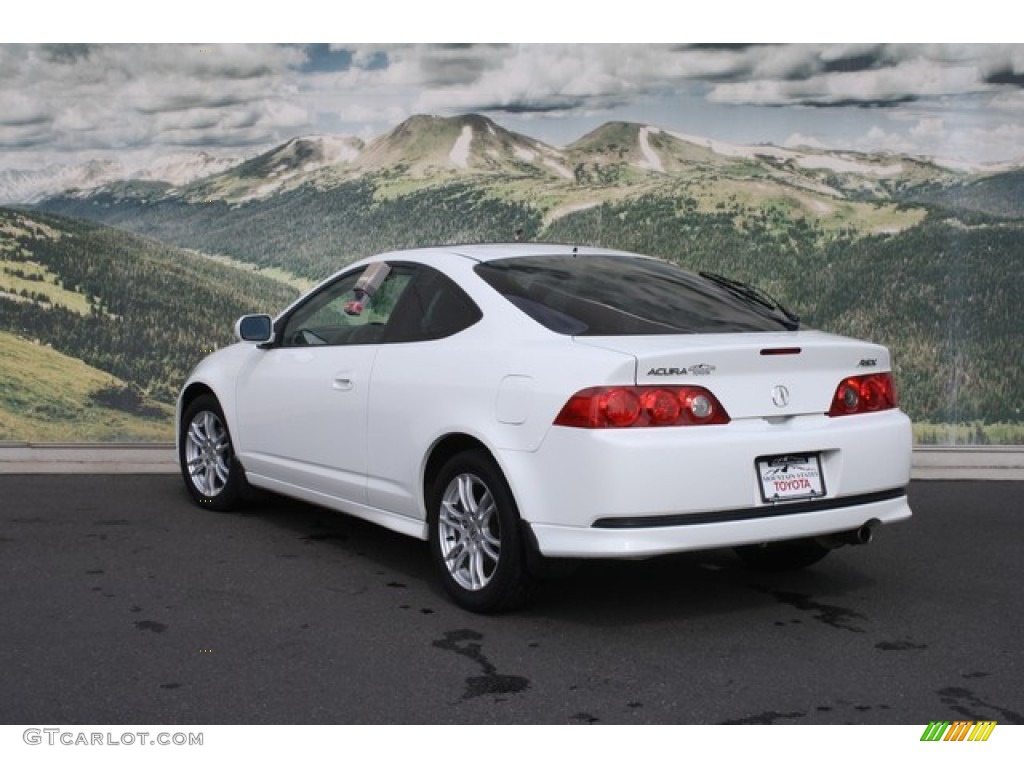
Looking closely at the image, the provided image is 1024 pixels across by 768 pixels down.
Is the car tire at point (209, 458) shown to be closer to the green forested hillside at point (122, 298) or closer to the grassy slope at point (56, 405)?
the grassy slope at point (56, 405)

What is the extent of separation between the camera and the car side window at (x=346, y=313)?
6699 mm

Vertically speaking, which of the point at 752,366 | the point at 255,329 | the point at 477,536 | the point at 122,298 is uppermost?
the point at 122,298

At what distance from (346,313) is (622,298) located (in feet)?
5.67

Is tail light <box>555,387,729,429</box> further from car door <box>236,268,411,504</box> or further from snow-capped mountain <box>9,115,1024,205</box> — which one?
snow-capped mountain <box>9,115,1024,205</box>

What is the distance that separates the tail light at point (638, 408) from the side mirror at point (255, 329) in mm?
2654

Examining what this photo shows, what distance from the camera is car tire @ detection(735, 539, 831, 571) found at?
21.4 feet

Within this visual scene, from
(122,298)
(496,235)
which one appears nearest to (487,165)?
(496,235)

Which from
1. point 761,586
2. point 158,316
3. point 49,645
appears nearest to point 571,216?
point 158,316

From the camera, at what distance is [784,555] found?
6.62 m

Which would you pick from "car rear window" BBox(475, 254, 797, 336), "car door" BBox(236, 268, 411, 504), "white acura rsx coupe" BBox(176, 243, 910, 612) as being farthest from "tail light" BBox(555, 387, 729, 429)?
"car door" BBox(236, 268, 411, 504)

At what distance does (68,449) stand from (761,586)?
6.40 m

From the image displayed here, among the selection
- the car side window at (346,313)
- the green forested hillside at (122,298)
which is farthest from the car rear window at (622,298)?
the green forested hillside at (122,298)

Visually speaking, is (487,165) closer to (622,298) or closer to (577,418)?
(622,298)

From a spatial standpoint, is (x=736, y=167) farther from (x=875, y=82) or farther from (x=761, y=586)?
(x=761, y=586)
